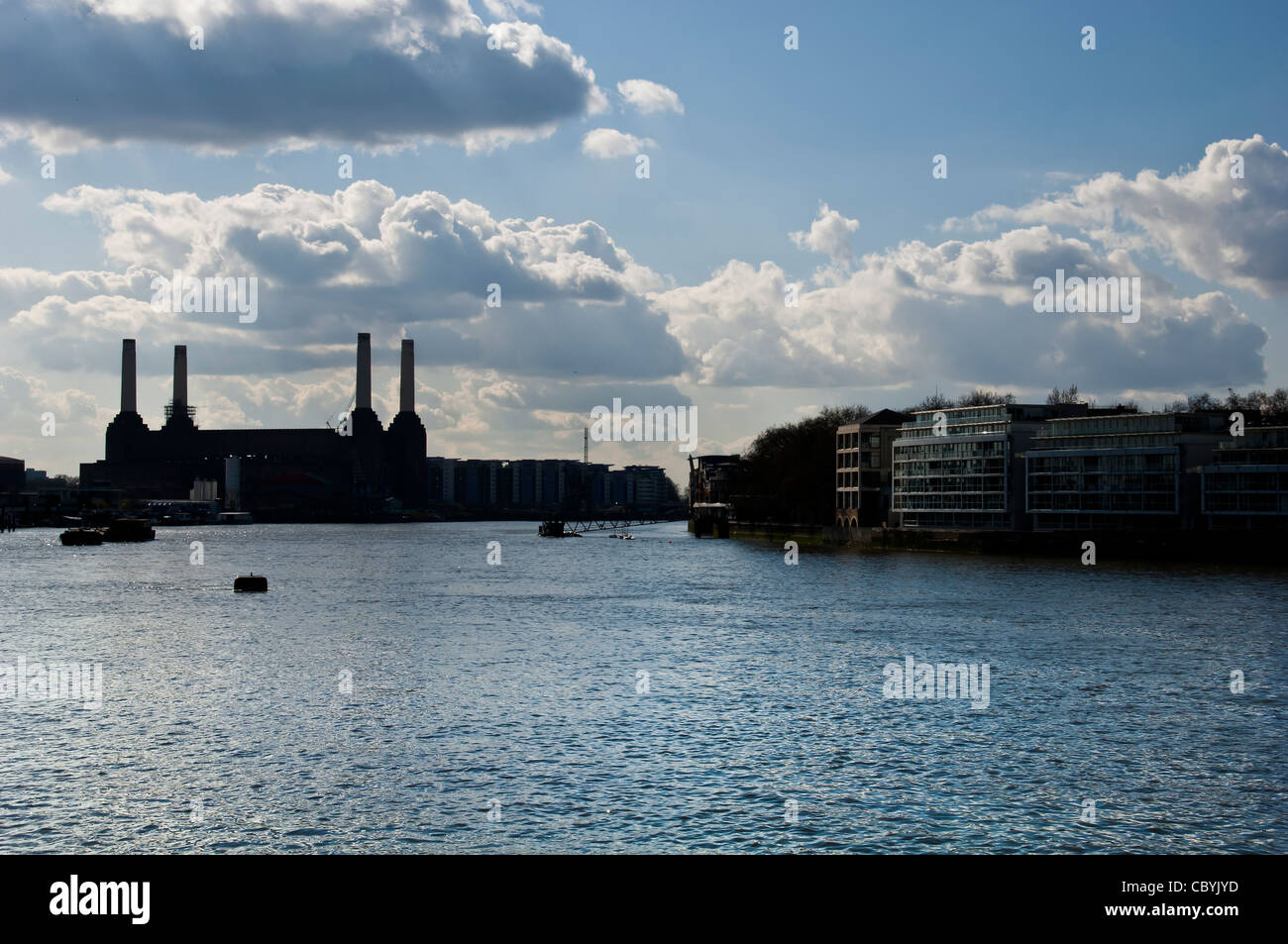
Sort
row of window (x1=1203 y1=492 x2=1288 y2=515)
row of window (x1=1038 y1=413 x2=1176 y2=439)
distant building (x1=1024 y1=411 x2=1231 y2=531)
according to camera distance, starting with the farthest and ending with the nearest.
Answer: row of window (x1=1038 y1=413 x2=1176 y2=439)
distant building (x1=1024 y1=411 x2=1231 y2=531)
row of window (x1=1203 y1=492 x2=1288 y2=515)

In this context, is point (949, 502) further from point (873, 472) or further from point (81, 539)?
point (81, 539)

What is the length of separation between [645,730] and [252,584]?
6686cm

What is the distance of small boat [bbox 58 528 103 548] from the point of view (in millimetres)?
190575

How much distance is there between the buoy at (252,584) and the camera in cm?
9481

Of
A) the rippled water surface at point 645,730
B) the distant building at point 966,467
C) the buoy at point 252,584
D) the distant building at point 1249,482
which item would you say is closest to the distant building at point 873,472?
the distant building at point 966,467

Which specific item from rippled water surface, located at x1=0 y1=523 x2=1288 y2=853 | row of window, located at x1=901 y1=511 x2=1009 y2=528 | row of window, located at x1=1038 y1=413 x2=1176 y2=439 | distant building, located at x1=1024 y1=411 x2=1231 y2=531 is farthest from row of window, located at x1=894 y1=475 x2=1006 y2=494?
rippled water surface, located at x1=0 y1=523 x2=1288 y2=853

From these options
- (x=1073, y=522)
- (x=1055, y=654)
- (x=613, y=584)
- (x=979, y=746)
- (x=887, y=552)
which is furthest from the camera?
(x=887, y=552)

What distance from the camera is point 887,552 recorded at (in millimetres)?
161125

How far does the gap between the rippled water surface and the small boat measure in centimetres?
11923

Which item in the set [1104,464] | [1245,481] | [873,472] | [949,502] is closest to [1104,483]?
[1104,464]

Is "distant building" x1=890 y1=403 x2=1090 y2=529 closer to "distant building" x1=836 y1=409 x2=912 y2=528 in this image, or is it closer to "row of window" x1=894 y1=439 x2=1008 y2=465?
"row of window" x1=894 y1=439 x2=1008 y2=465
